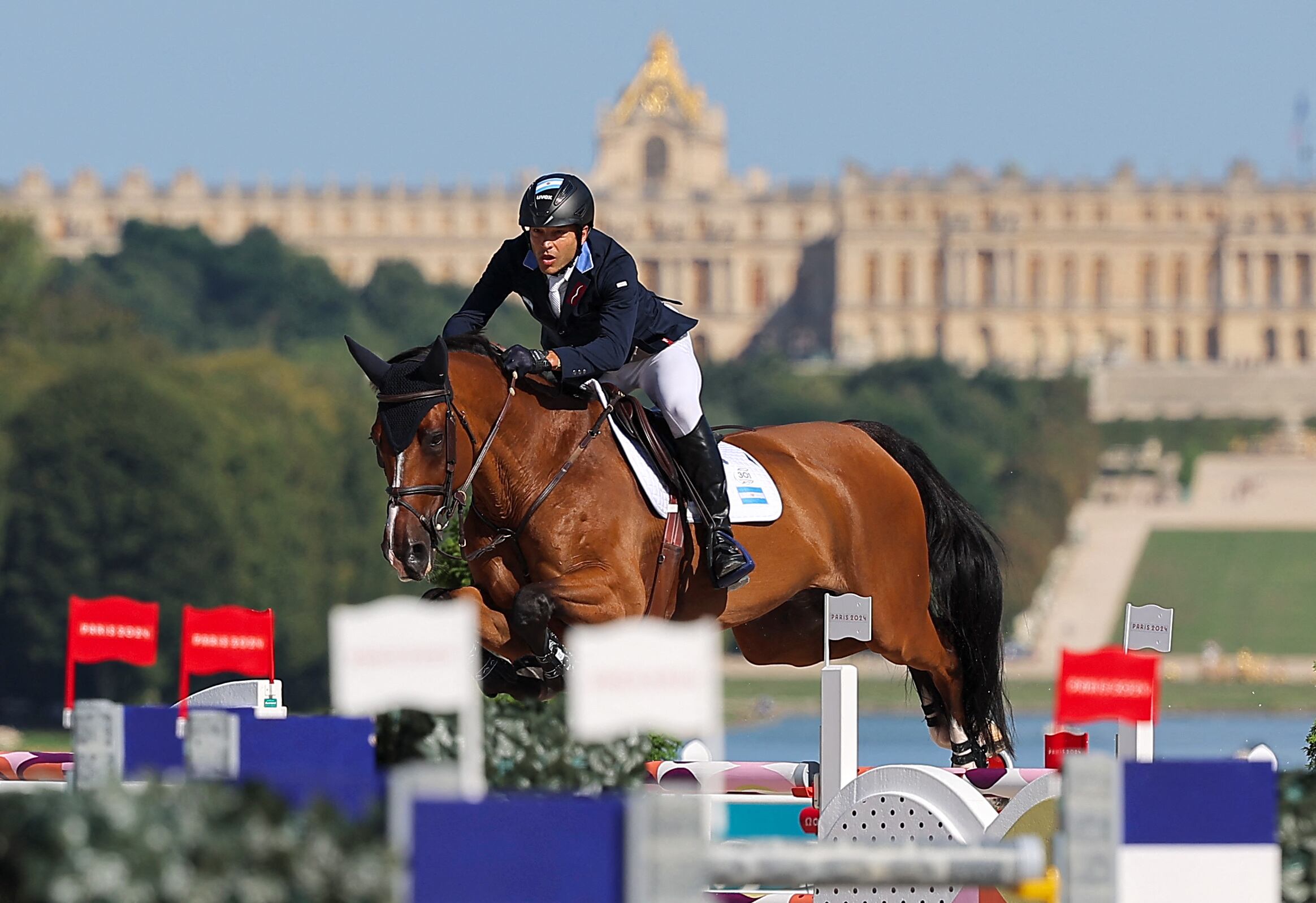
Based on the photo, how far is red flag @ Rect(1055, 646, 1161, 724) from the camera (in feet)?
14.3

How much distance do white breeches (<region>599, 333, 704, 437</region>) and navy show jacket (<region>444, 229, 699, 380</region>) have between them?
3 cm

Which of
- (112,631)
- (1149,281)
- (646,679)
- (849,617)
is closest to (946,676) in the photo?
(849,617)

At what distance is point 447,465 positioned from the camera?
5.50 metres

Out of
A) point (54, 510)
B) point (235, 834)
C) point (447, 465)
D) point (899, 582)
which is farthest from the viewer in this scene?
point (54, 510)

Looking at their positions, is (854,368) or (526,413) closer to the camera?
(526,413)

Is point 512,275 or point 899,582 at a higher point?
point 512,275

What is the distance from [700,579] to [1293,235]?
101255 mm

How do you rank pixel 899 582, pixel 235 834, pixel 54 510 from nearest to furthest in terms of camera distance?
1. pixel 235 834
2. pixel 899 582
3. pixel 54 510

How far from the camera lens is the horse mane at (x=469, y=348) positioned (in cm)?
560

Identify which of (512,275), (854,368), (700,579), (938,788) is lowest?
(938,788)

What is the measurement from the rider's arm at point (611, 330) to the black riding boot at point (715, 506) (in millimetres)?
227

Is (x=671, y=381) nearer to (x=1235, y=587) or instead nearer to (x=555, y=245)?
(x=555, y=245)

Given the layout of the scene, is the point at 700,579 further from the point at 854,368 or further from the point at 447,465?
the point at 854,368

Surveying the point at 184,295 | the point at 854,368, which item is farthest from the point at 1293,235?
the point at 184,295
